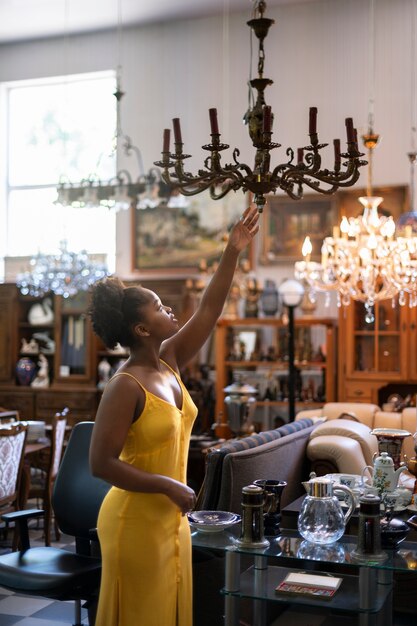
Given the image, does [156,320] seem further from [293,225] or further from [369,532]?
[293,225]

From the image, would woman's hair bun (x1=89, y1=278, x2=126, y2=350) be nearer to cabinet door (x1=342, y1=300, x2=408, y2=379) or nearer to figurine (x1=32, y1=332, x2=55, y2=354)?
cabinet door (x1=342, y1=300, x2=408, y2=379)

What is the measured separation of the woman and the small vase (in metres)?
7.99

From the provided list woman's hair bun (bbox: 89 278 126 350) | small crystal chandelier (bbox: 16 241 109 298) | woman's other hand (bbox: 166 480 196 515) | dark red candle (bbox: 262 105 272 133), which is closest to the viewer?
woman's other hand (bbox: 166 480 196 515)

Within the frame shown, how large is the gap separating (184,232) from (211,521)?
288 inches

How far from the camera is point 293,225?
32.0 ft

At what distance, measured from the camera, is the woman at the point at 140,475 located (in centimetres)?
246

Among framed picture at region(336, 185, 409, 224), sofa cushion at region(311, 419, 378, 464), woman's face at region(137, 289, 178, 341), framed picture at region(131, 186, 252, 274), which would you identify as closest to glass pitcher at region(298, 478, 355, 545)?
woman's face at region(137, 289, 178, 341)

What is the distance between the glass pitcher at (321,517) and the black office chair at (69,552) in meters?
1.02

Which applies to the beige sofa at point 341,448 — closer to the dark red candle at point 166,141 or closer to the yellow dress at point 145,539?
the dark red candle at point 166,141

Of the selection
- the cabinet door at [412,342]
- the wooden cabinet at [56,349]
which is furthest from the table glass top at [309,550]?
the wooden cabinet at [56,349]

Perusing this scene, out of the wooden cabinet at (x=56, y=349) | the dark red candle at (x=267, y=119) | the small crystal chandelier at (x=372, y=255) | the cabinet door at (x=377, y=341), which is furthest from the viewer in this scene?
the wooden cabinet at (x=56, y=349)

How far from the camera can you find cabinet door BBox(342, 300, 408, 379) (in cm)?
880

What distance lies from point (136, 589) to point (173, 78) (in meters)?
9.05

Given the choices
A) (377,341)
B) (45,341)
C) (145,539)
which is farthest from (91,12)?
(145,539)
